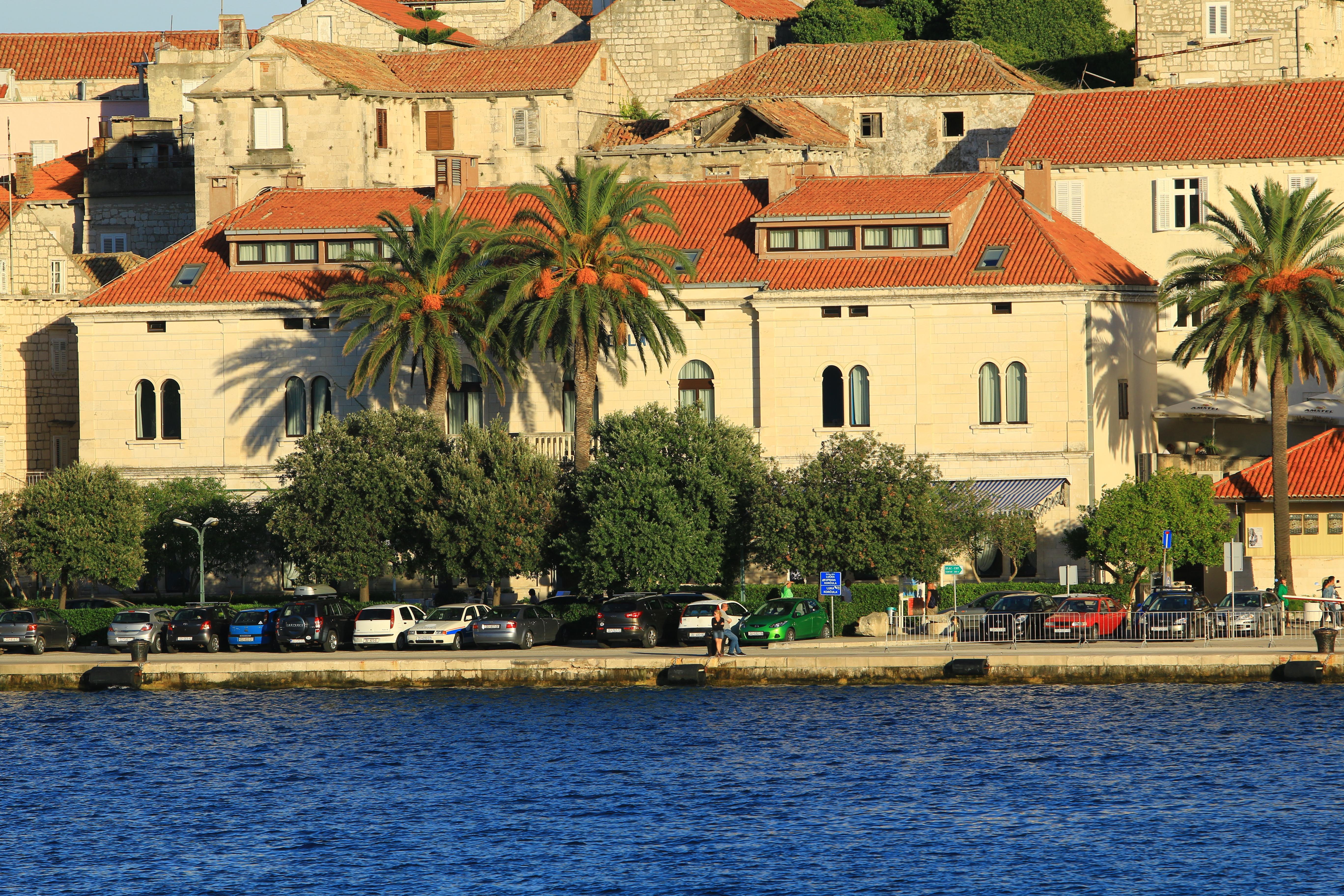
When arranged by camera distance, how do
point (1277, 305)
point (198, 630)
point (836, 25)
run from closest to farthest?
point (198, 630)
point (1277, 305)
point (836, 25)

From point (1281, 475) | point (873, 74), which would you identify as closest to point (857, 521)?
point (1281, 475)

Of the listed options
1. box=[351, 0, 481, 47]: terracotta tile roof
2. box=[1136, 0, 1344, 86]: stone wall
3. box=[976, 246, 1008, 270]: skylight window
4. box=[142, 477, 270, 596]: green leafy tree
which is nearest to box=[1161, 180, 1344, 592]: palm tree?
box=[976, 246, 1008, 270]: skylight window

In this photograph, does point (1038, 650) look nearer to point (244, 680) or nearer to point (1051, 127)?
point (244, 680)

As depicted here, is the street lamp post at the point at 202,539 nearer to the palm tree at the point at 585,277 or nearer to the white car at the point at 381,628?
the white car at the point at 381,628

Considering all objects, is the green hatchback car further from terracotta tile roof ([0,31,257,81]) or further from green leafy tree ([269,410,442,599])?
terracotta tile roof ([0,31,257,81])

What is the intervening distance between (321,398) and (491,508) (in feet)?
42.8

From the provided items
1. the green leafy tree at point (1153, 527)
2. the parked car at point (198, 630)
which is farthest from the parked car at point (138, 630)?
the green leafy tree at point (1153, 527)

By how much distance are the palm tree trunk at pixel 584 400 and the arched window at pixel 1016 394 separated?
1371 cm

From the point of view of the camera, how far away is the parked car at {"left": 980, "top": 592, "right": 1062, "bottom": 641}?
57531 millimetres

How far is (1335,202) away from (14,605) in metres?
49.0

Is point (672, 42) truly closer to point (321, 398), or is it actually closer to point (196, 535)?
point (321, 398)

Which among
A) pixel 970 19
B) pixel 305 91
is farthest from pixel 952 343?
pixel 970 19

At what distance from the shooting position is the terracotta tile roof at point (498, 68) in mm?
89312

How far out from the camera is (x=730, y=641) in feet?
184
